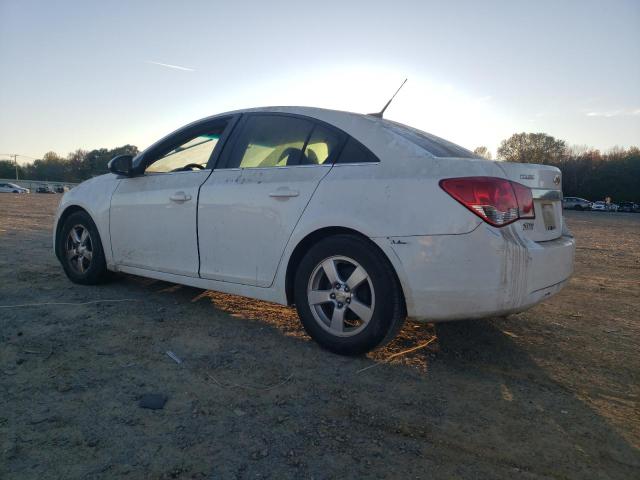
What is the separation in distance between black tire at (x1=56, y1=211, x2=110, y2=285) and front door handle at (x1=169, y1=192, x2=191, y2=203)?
3.81 ft

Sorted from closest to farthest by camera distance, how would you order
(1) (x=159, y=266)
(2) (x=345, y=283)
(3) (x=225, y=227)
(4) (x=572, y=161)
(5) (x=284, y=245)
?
(2) (x=345, y=283) < (5) (x=284, y=245) < (3) (x=225, y=227) < (1) (x=159, y=266) < (4) (x=572, y=161)

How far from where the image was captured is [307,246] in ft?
9.81

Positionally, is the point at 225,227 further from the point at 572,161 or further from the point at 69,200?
the point at 572,161

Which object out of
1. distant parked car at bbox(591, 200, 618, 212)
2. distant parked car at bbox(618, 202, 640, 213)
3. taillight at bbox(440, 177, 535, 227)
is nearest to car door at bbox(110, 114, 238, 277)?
taillight at bbox(440, 177, 535, 227)

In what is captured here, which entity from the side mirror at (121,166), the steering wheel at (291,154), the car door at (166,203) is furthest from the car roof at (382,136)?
the side mirror at (121,166)

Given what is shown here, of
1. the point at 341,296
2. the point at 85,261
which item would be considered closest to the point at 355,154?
the point at 341,296

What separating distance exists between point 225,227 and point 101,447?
5.93 ft

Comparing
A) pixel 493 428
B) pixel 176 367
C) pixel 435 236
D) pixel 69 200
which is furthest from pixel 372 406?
pixel 69 200

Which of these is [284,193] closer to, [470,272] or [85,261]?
[470,272]

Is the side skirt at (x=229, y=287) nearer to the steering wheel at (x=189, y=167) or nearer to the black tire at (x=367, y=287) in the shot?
the black tire at (x=367, y=287)

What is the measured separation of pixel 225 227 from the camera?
3316mm

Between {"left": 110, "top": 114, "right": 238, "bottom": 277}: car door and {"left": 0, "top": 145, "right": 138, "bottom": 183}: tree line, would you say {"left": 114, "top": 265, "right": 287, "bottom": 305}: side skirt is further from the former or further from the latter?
{"left": 0, "top": 145, "right": 138, "bottom": 183}: tree line

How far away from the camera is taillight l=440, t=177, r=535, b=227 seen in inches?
95.4

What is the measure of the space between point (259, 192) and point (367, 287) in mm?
1066
